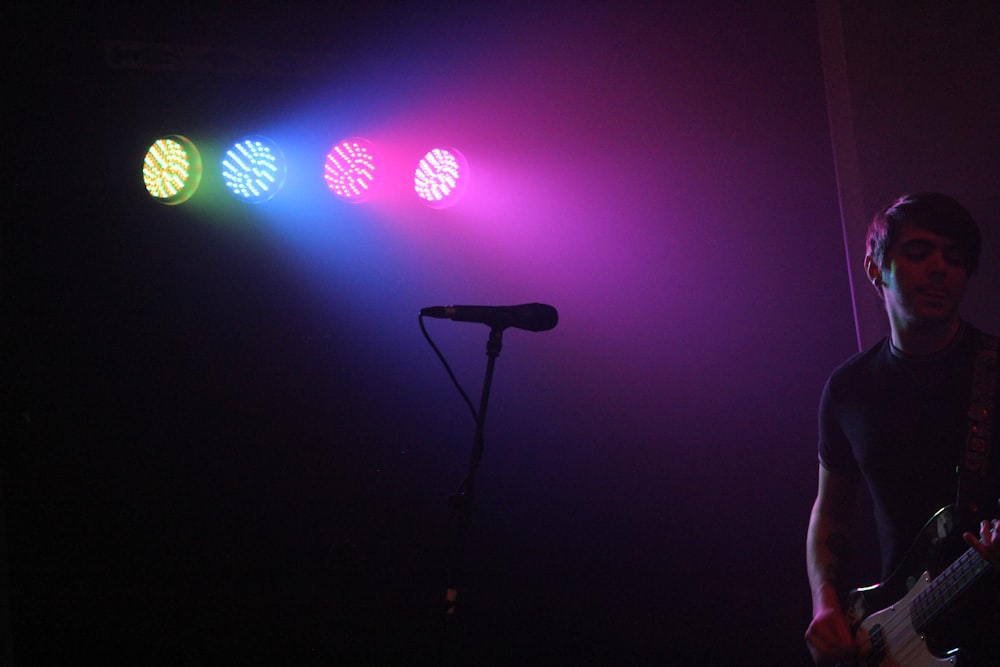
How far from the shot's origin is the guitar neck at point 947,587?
1.63m

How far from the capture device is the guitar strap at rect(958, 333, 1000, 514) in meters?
1.82

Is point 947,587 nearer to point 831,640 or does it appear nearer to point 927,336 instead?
point 831,640

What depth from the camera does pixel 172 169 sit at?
2719 millimetres

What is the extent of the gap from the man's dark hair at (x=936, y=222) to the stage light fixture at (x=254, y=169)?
1943 millimetres

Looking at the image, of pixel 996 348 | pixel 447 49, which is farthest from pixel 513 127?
pixel 996 348

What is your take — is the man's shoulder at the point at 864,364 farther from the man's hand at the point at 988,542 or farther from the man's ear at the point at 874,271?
the man's hand at the point at 988,542

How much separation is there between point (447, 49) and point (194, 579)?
216 centimetres

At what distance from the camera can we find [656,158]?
326cm

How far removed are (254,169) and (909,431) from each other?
2197mm

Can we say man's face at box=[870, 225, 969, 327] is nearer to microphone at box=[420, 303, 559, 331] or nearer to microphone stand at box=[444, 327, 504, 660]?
microphone at box=[420, 303, 559, 331]

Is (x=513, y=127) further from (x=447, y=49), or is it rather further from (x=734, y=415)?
(x=734, y=415)

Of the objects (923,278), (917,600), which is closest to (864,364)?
(923,278)

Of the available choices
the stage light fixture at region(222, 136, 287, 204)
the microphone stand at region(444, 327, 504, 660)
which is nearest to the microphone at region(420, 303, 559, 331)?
the microphone stand at region(444, 327, 504, 660)

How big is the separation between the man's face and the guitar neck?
60cm
